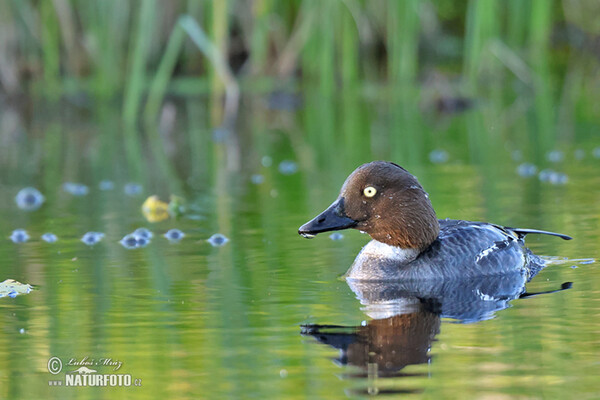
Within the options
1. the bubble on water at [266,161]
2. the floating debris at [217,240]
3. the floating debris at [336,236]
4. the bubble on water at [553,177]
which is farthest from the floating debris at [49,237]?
the bubble on water at [553,177]

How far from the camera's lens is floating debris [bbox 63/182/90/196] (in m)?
10.8

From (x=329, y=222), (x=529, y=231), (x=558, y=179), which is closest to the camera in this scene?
(x=329, y=222)

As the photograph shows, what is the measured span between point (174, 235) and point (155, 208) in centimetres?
124

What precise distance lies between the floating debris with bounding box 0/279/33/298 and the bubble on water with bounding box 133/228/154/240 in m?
1.75

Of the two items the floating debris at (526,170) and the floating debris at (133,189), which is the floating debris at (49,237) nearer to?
the floating debris at (133,189)

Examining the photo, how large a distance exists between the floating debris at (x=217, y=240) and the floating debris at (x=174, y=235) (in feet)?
0.81

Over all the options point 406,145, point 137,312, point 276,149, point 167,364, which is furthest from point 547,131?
point 167,364

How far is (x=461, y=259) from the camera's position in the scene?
6957 millimetres

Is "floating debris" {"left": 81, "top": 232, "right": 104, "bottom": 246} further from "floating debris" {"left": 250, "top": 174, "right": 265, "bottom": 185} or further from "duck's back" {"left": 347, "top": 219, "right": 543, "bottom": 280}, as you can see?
"floating debris" {"left": 250, "top": 174, "right": 265, "bottom": 185}

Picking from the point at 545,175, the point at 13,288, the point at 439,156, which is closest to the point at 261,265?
the point at 13,288

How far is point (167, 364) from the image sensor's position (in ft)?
15.9

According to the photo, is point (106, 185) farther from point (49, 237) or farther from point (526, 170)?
point (526, 170)

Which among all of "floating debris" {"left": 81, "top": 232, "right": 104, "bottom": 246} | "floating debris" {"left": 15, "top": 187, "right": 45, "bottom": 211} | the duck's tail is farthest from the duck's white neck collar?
"floating debris" {"left": 15, "top": 187, "right": 45, "bottom": 211}

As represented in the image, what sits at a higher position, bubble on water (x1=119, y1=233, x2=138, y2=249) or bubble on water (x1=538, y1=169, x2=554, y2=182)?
bubble on water (x1=538, y1=169, x2=554, y2=182)
